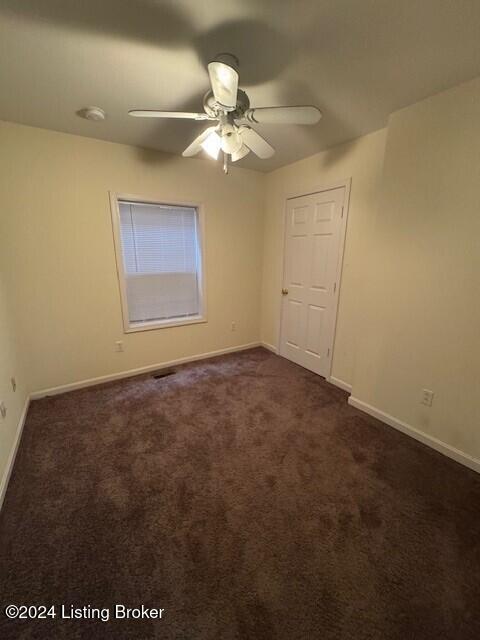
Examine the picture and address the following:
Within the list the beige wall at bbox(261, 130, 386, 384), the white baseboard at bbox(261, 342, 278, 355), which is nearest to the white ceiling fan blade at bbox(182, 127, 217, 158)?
the beige wall at bbox(261, 130, 386, 384)

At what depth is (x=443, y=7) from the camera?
1.12 meters

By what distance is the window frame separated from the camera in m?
2.65

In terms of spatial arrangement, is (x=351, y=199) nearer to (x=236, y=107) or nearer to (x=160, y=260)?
(x=236, y=107)

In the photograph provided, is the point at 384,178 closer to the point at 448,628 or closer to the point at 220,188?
the point at 220,188

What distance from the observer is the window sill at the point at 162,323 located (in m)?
2.97

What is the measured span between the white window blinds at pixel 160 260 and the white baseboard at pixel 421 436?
87.7 inches

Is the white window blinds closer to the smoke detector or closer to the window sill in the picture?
the window sill

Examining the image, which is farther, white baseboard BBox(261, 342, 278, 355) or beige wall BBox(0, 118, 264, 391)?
white baseboard BBox(261, 342, 278, 355)

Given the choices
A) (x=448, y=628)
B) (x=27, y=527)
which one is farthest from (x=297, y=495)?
(x=27, y=527)

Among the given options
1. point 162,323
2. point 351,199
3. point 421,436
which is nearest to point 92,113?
point 162,323

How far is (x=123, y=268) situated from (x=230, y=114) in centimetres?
184

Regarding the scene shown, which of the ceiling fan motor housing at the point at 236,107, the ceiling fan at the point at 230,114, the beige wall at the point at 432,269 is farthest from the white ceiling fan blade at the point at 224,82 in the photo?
the beige wall at the point at 432,269

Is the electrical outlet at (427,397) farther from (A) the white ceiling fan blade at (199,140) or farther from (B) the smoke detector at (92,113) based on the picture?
(B) the smoke detector at (92,113)

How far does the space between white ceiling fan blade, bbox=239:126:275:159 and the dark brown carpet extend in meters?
2.08
